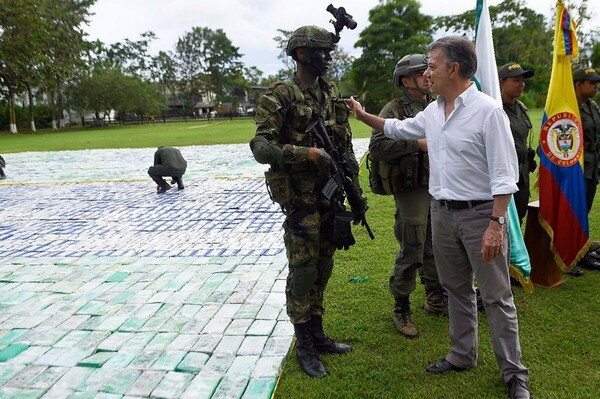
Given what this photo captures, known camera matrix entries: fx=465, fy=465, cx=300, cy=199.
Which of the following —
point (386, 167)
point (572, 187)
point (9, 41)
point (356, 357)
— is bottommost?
point (356, 357)

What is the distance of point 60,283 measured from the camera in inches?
185

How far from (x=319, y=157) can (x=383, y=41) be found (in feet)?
138

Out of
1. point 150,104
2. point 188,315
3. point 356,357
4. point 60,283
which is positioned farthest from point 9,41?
point 150,104

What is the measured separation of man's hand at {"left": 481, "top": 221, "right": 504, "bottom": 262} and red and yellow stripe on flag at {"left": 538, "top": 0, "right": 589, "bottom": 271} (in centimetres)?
204

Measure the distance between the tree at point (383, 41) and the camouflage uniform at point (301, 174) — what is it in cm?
3937

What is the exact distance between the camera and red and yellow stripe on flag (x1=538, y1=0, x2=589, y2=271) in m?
4.10

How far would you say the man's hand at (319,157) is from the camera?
Result: 2.73 m

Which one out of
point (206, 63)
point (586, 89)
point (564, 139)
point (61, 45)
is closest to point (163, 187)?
point (564, 139)

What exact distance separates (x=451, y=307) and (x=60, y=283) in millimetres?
3826

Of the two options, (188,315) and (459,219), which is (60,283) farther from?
(459,219)

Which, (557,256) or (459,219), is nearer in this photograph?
(459,219)

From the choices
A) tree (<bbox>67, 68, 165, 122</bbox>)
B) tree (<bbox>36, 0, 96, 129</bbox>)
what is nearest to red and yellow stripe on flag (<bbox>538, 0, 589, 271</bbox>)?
tree (<bbox>36, 0, 96, 129</bbox>)

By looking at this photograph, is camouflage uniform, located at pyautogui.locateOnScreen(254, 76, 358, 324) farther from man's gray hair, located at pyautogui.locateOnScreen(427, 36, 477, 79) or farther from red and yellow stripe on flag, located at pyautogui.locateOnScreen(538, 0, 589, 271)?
red and yellow stripe on flag, located at pyautogui.locateOnScreen(538, 0, 589, 271)

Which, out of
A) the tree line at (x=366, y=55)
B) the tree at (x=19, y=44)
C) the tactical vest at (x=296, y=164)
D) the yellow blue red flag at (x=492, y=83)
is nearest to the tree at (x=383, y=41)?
the tree line at (x=366, y=55)
